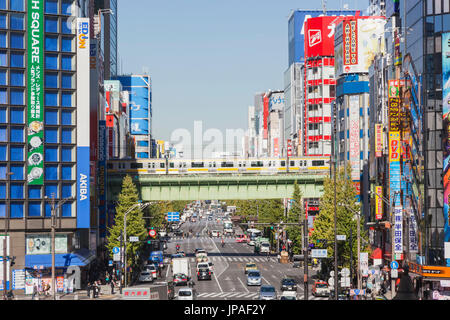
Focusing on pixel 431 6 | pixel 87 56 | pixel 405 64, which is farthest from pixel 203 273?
pixel 431 6

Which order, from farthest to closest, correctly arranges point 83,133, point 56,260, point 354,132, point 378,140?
point 354,132
point 378,140
point 83,133
point 56,260

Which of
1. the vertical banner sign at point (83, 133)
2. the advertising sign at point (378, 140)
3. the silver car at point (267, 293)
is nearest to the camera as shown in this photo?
the silver car at point (267, 293)

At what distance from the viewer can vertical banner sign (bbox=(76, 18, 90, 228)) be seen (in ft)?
271

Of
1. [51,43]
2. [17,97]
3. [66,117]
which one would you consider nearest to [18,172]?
[17,97]

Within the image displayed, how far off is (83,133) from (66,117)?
2419 mm

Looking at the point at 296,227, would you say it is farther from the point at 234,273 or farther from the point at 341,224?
the point at 341,224

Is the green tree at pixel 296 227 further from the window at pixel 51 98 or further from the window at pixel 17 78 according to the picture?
the window at pixel 17 78

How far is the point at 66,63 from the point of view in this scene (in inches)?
3241

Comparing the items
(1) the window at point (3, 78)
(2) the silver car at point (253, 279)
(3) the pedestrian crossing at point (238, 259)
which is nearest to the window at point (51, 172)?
(1) the window at point (3, 78)

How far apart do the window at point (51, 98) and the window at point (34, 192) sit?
8670 mm

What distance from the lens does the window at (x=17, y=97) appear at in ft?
261

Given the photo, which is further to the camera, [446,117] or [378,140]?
[378,140]

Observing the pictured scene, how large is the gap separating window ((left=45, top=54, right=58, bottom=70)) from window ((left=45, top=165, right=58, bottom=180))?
402 inches
